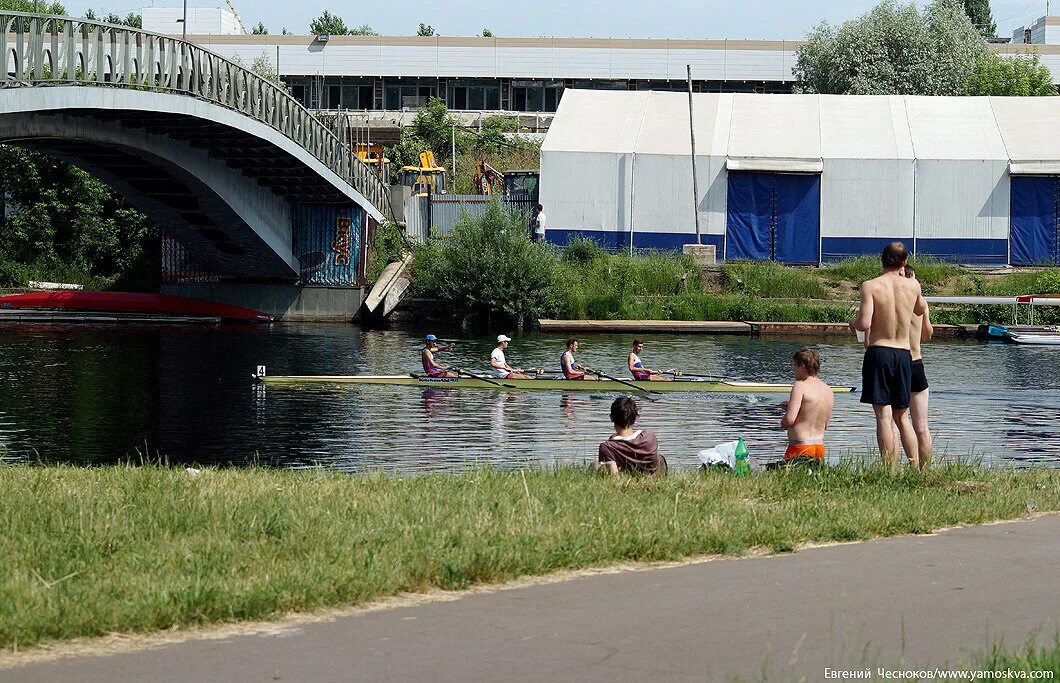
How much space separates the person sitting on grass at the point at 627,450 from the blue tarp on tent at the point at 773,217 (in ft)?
130

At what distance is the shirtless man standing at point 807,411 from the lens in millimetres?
12227

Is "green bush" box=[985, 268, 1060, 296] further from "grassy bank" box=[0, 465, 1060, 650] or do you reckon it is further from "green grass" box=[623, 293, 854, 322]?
"grassy bank" box=[0, 465, 1060, 650]

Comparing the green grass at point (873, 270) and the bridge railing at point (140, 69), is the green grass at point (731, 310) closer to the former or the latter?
the green grass at point (873, 270)

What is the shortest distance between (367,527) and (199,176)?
1253 inches

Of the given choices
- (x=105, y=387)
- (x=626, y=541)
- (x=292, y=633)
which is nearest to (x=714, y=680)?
(x=292, y=633)

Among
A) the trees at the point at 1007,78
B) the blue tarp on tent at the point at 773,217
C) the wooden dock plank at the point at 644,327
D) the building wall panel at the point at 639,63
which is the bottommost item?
the wooden dock plank at the point at 644,327

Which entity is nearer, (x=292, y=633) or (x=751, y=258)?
(x=292, y=633)

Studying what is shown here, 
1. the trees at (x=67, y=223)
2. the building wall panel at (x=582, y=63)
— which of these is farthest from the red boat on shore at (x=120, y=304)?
the building wall panel at (x=582, y=63)

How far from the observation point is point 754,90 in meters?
92.2

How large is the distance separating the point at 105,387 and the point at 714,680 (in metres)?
24.6

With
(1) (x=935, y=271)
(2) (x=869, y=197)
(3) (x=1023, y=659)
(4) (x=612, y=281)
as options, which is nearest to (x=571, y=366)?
(4) (x=612, y=281)

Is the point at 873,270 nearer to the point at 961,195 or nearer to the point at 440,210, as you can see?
the point at 961,195

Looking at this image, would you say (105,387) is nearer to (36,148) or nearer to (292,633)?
(36,148)

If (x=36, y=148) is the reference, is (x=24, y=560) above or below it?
below
